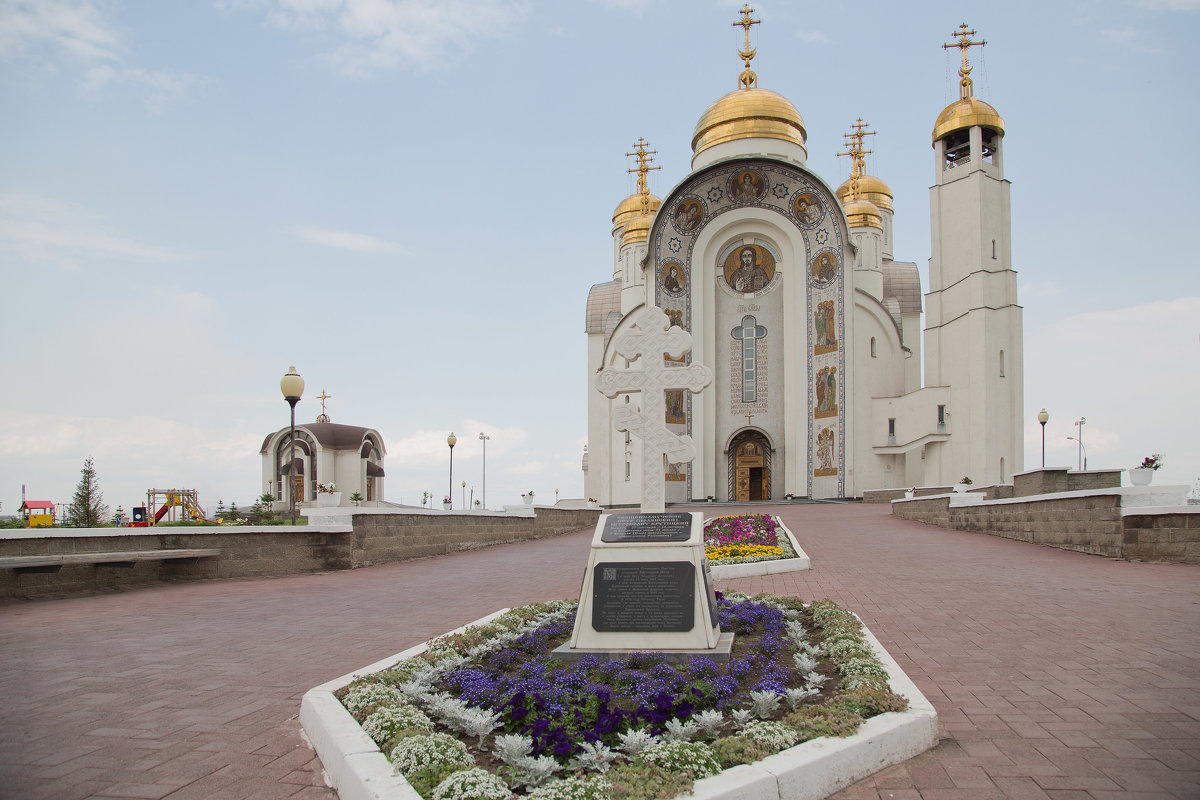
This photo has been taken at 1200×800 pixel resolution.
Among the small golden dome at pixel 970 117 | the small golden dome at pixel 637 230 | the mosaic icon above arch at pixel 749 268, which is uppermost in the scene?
the small golden dome at pixel 970 117

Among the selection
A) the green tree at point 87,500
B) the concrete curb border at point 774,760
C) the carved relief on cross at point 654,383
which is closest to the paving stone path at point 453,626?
the concrete curb border at point 774,760

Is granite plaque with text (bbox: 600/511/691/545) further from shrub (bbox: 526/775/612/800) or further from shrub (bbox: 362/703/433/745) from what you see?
shrub (bbox: 526/775/612/800)

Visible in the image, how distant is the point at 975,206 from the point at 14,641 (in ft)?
110

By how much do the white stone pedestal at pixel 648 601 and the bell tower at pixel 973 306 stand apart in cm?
2865

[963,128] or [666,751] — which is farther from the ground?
[963,128]

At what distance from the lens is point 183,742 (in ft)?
14.8

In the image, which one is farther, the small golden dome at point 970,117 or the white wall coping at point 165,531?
the small golden dome at point 970,117

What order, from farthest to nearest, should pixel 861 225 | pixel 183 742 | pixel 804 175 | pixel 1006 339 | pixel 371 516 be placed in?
pixel 861 225
pixel 804 175
pixel 1006 339
pixel 371 516
pixel 183 742

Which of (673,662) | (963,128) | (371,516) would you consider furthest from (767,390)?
(673,662)

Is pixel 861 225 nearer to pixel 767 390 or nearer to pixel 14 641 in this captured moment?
pixel 767 390

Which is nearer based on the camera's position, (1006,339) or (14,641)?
(14,641)

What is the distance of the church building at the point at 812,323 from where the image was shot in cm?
3300

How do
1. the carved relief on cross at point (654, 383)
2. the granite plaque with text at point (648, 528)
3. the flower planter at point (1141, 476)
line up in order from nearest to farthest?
the granite plaque with text at point (648, 528) → the carved relief on cross at point (654, 383) → the flower planter at point (1141, 476)

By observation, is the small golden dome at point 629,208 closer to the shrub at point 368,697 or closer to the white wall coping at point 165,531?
the white wall coping at point 165,531
